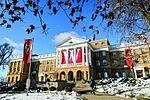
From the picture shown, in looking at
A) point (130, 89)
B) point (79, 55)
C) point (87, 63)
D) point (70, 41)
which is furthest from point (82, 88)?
point (70, 41)

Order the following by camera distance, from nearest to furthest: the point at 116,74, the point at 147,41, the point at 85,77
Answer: the point at 147,41, the point at 85,77, the point at 116,74

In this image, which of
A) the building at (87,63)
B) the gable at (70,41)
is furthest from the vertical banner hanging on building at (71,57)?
the gable at (70,41)

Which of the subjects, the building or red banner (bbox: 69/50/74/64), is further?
red banner (bbox: 69/50/74/64)

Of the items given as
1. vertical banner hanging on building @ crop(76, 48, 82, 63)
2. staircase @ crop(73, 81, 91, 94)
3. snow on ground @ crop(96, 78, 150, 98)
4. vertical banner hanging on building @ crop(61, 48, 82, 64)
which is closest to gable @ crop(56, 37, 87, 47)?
vertical banner hanging on building @ crop(61, 48, 82, 64)

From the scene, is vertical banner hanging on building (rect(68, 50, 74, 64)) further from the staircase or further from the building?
the staircase

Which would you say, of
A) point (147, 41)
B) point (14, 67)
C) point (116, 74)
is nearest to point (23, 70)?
point (14, 67)

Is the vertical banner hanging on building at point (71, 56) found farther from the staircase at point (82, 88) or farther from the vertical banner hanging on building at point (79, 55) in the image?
the staircase at point (82, 88)

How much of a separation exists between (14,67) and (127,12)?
204 feet

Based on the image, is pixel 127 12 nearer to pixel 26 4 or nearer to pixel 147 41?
pixel 147 41

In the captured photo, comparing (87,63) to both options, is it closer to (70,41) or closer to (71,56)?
(71,56)

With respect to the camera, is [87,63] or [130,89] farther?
[87,63]

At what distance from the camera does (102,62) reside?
53156 millimetres

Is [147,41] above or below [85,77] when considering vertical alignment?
above

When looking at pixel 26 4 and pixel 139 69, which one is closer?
pixel 26 4
